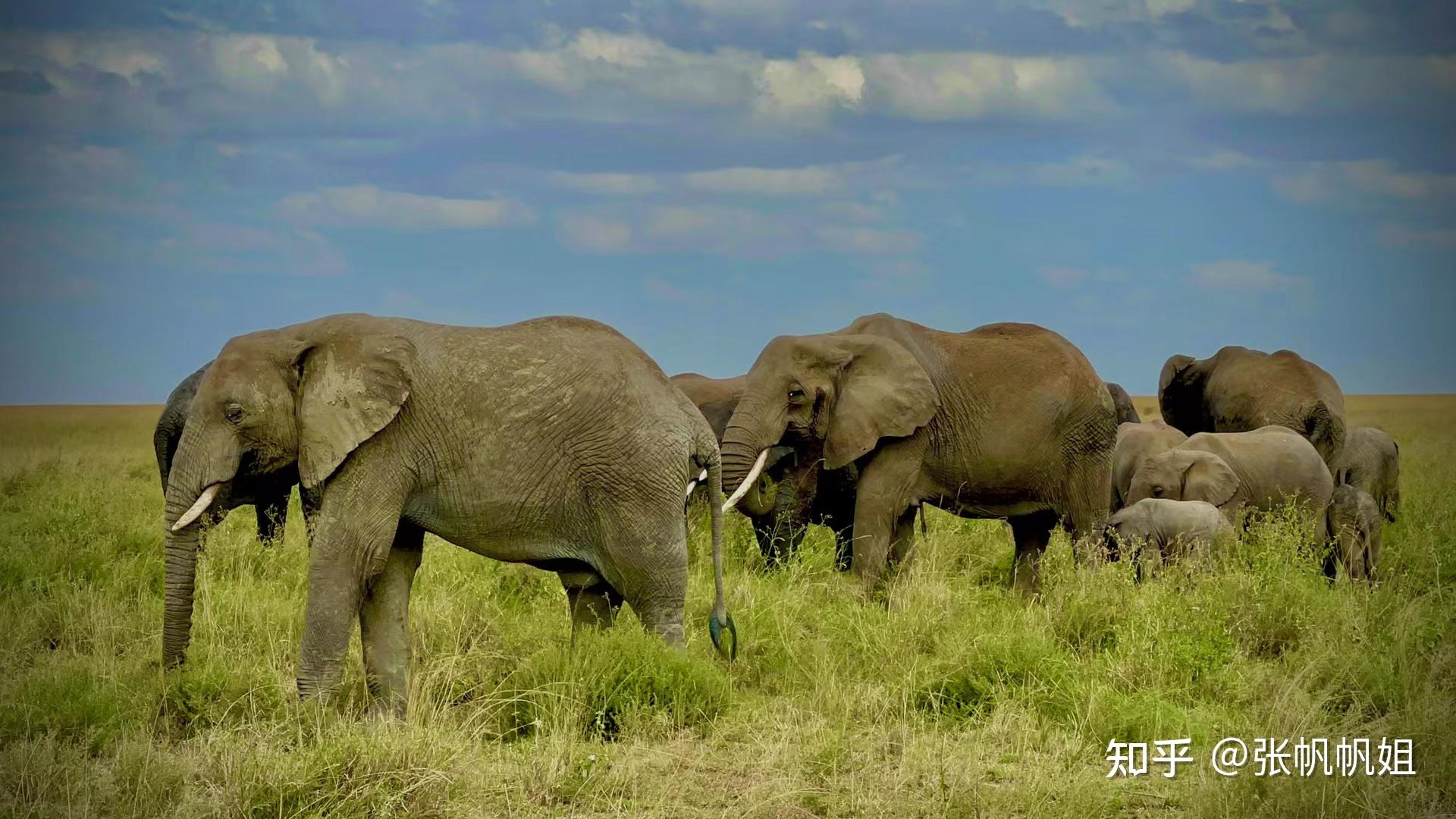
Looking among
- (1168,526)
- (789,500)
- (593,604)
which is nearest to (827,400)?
(789,500)

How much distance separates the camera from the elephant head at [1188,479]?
1430 cm

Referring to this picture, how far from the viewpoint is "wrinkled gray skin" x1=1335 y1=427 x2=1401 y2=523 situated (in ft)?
61.6

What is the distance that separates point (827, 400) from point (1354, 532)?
4.78 metres

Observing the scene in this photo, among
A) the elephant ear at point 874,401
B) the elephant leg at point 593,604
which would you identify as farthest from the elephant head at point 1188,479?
the elephant leg at point 593,604

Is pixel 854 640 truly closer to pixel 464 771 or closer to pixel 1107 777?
pixel 1107 777

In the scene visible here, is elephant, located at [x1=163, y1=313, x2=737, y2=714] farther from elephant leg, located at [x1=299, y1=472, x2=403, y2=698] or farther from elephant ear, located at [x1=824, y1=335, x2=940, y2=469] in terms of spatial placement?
elephant ear, located at [x1=824, y1=335, x2=940, y2=469]

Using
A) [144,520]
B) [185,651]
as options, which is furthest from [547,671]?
[144,520]

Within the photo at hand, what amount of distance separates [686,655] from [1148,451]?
326 inches

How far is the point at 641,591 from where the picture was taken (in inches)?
362

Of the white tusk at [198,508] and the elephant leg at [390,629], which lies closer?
the white tusk at [198,508]

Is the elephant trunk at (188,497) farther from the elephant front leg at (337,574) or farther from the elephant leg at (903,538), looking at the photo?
the elephant leg at (903,538)

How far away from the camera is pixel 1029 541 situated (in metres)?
14.8

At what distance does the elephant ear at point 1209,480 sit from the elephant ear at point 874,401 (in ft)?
9.29

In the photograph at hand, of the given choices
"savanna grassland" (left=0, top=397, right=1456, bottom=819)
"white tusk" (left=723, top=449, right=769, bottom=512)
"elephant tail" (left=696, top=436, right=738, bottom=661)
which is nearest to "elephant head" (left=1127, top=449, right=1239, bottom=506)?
"savanna grassland" (left=0, top=397, right=1456, bottom=819)
